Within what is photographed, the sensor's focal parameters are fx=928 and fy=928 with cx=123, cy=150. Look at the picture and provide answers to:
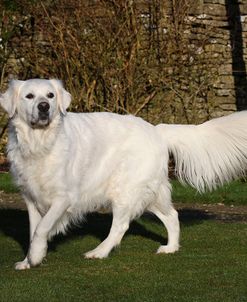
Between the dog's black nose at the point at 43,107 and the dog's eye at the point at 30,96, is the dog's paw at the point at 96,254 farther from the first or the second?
the dog's eye at the point at 30,96

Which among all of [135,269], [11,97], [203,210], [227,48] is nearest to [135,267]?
[135,269]

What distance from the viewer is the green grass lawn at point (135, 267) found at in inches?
268

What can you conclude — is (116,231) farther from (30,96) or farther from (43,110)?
(30,96)

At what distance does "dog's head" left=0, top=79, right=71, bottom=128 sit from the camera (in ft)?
26.9

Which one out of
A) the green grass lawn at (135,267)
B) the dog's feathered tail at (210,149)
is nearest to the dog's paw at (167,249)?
the green grass lawn at (135,267)

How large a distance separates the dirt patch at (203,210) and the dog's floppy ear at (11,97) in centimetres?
396

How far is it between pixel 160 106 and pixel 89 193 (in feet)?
30.3

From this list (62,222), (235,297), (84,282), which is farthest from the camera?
(62,222)

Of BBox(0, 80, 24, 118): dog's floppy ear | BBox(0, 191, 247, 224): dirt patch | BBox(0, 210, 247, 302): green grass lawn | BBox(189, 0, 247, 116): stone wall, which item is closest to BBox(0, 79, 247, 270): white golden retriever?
BBox(0, 80, 24, 118): dog's floppy ear

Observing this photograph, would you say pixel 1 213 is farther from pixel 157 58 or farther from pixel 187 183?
pixel 157 58

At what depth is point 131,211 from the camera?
8922mm

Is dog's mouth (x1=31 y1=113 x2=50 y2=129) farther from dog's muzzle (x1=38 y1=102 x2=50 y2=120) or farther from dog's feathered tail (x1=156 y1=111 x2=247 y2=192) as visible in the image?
dog's feathered tail (x1=156 y1=111 x2=247 y2=192)

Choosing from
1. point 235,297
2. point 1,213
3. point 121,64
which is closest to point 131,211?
point 235,297

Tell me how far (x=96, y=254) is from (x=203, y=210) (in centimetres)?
447
